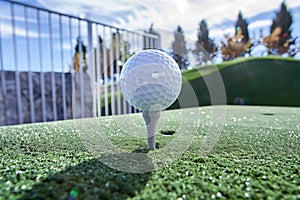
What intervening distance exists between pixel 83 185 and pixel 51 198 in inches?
3.7

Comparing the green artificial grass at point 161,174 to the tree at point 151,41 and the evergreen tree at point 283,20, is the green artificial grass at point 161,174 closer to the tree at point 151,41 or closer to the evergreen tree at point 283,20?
the tree at point 151,41

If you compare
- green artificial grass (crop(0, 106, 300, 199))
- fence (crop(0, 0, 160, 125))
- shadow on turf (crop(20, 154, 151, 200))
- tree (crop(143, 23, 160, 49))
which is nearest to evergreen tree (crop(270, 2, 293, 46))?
tree (crop(143, 23, 160, 49))

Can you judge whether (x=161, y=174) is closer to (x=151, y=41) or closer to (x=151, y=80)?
(x=151, y=80)

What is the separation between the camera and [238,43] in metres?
12.7

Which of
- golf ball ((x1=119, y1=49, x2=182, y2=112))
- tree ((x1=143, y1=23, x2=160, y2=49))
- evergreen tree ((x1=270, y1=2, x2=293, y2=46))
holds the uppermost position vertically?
evergreen tree ((x1=270, y1=2, x2=293, y2=46))

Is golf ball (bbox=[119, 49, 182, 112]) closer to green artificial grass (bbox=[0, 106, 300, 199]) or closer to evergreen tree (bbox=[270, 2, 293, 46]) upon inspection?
green artificial grass (bbox=[0, 106, 300, 199])

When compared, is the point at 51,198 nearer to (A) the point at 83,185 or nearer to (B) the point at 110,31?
(A) the point at 83,185

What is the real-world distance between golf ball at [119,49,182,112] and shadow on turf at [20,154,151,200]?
1.13 ft

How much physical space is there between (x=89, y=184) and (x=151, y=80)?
0.49 m

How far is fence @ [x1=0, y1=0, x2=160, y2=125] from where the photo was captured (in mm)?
2764

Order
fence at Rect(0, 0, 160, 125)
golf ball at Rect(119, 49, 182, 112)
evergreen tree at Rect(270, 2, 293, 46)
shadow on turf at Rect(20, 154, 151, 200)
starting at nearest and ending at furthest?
1. shadow on turf at Rect(20, 154, 151, 200)
2. golf ball at Rect(119, 49, 182, 112)
3. fence at Rect(0, 0, 160, 125)
4. evergreen tree at Rect(270, 2, 293, 46)

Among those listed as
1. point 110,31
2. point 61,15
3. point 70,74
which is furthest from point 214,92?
point 61,15

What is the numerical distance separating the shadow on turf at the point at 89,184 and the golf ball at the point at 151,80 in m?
0.34

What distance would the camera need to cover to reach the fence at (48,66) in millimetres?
2764
